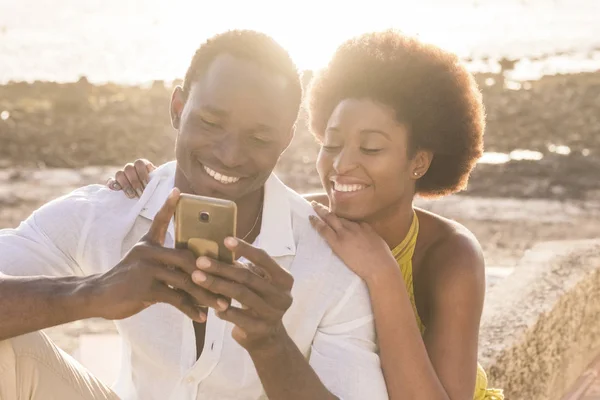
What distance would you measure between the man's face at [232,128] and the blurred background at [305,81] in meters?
3.47

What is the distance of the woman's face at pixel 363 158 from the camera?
303cm

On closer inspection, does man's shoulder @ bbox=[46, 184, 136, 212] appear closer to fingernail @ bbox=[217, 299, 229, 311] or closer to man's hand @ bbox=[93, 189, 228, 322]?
man's hand @ bbox=[93, 189, 228, 322]

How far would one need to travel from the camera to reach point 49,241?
271cm

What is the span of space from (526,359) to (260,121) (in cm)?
217

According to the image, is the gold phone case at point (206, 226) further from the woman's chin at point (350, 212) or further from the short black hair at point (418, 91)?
the short black hair at point (418, 91)

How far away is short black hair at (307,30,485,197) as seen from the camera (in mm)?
3125

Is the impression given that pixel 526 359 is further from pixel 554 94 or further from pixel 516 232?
pixel 554 94

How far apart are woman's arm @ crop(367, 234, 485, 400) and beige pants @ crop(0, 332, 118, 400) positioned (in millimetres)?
841

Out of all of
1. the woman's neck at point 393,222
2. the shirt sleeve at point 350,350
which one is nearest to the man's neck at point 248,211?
the shirt sleeve at point 350,350

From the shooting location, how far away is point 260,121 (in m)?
2.62

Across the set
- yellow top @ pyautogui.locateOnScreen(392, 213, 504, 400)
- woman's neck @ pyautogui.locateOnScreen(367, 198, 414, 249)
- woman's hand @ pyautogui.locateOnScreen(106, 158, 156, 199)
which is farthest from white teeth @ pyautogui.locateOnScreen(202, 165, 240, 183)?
yellow top @ pyautogui.locateOnScreen(392, 213, 504, 400)

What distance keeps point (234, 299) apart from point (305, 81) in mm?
10491

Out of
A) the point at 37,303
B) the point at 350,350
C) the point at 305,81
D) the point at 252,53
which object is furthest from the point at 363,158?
the point at 305,81

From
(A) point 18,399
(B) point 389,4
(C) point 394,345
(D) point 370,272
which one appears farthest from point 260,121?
(B) point 389,4
